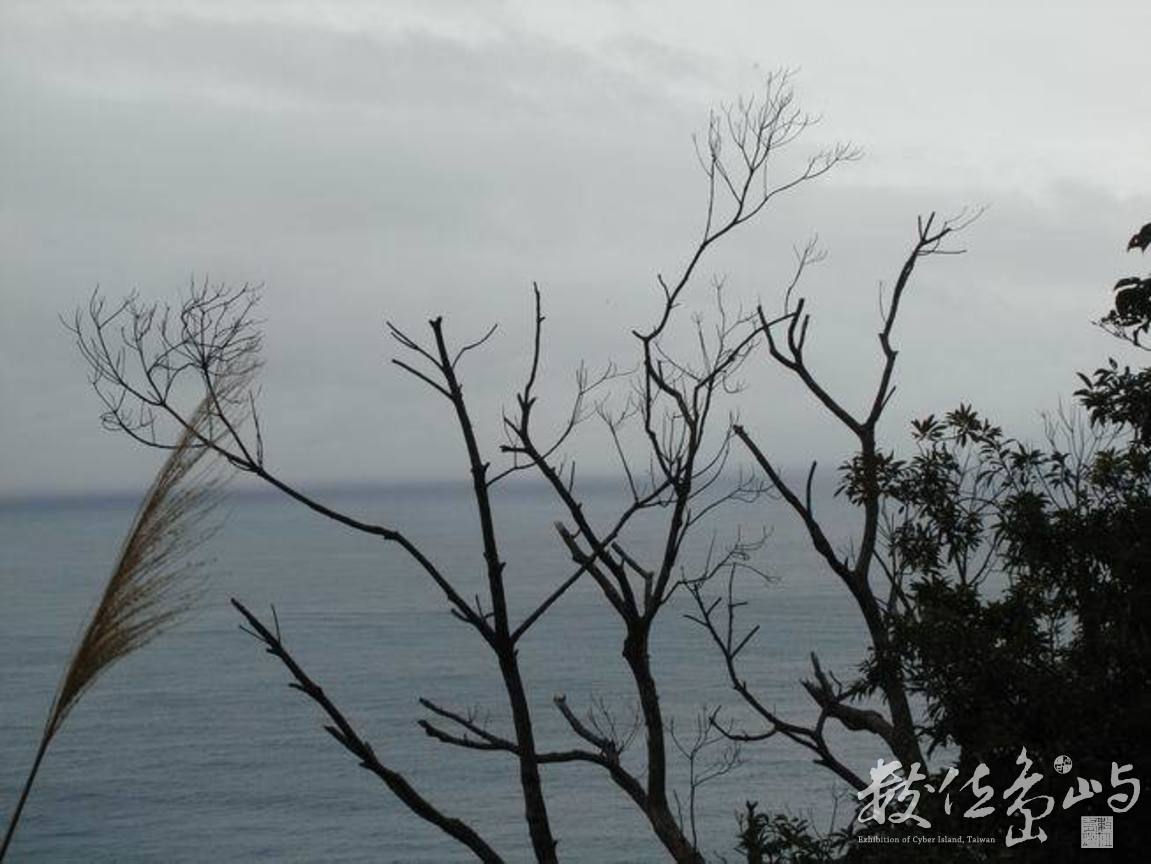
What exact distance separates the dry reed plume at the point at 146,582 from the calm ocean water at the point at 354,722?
13.5 metres

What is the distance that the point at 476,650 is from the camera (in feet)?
200

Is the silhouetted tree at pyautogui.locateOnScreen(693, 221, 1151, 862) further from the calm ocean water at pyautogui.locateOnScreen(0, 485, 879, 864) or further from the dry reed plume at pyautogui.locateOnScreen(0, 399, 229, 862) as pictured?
the calm ocean water at pyautogui.locateOnScreen(0, 485, 879, 864)

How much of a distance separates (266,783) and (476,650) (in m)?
20.8

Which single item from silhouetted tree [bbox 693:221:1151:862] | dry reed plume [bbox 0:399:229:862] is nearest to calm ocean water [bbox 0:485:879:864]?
silhouetted tree [bbox 693:221:1151:862]

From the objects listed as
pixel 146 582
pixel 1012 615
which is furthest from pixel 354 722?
pixel 146 582

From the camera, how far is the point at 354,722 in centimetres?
4466

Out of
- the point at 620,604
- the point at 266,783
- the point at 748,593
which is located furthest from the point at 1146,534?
the point at 748,593

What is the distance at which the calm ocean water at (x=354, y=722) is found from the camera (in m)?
35.0

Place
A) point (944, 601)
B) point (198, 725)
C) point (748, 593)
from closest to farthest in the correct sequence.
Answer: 1. point (944, 601)
2. point (198, 725)
3. point (748, 593)

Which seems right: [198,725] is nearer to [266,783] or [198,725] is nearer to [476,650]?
[266,783]

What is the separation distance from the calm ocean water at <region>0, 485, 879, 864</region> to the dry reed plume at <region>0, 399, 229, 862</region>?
13.5 meters

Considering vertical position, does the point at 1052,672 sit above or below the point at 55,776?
above

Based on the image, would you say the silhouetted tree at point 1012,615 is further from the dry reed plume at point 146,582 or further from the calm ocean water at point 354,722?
the calm ocean water at point 354,722

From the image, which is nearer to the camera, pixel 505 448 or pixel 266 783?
pixel 505 448
